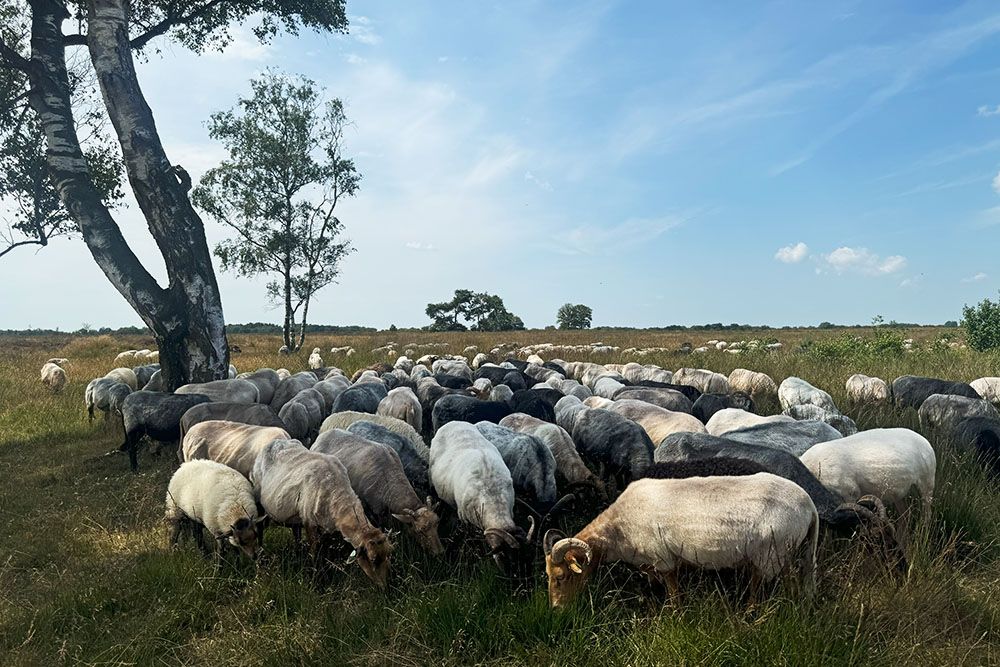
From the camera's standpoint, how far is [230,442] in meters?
7.60

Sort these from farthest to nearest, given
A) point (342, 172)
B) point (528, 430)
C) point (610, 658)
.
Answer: point (342, 172) < point (528, 430) < point (610, 658)

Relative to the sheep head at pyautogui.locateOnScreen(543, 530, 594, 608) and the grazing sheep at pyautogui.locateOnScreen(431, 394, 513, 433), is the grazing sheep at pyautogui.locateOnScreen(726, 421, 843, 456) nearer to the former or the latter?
the sheep head at pyautogui.locateOnScreen(543, 530, 594, 608)

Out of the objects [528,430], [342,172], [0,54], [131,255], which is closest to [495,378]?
[528,430]

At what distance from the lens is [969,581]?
16.6 ft

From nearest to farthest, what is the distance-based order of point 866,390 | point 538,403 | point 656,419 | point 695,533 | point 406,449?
point 695,533, point 406,449, point 656,419, point 538,403, point 866,390

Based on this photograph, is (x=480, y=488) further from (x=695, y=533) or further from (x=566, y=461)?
(x=695, y=533)

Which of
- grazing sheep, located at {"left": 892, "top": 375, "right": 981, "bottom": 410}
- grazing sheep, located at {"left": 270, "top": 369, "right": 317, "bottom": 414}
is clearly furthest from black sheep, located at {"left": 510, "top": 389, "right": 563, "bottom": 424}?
grazing sheep, located at {"left": 892, "top": 375, "right": 981, "bottom": 410}

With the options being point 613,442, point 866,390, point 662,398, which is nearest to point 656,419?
point 613,442

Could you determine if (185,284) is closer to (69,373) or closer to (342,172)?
(69,373)

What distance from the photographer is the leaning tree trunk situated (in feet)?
41.2

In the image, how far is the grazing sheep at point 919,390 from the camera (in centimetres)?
1116

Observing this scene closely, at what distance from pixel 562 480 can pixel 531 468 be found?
89cm

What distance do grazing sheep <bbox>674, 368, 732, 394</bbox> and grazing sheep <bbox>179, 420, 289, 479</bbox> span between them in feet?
33.4

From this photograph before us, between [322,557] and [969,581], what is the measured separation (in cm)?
589
